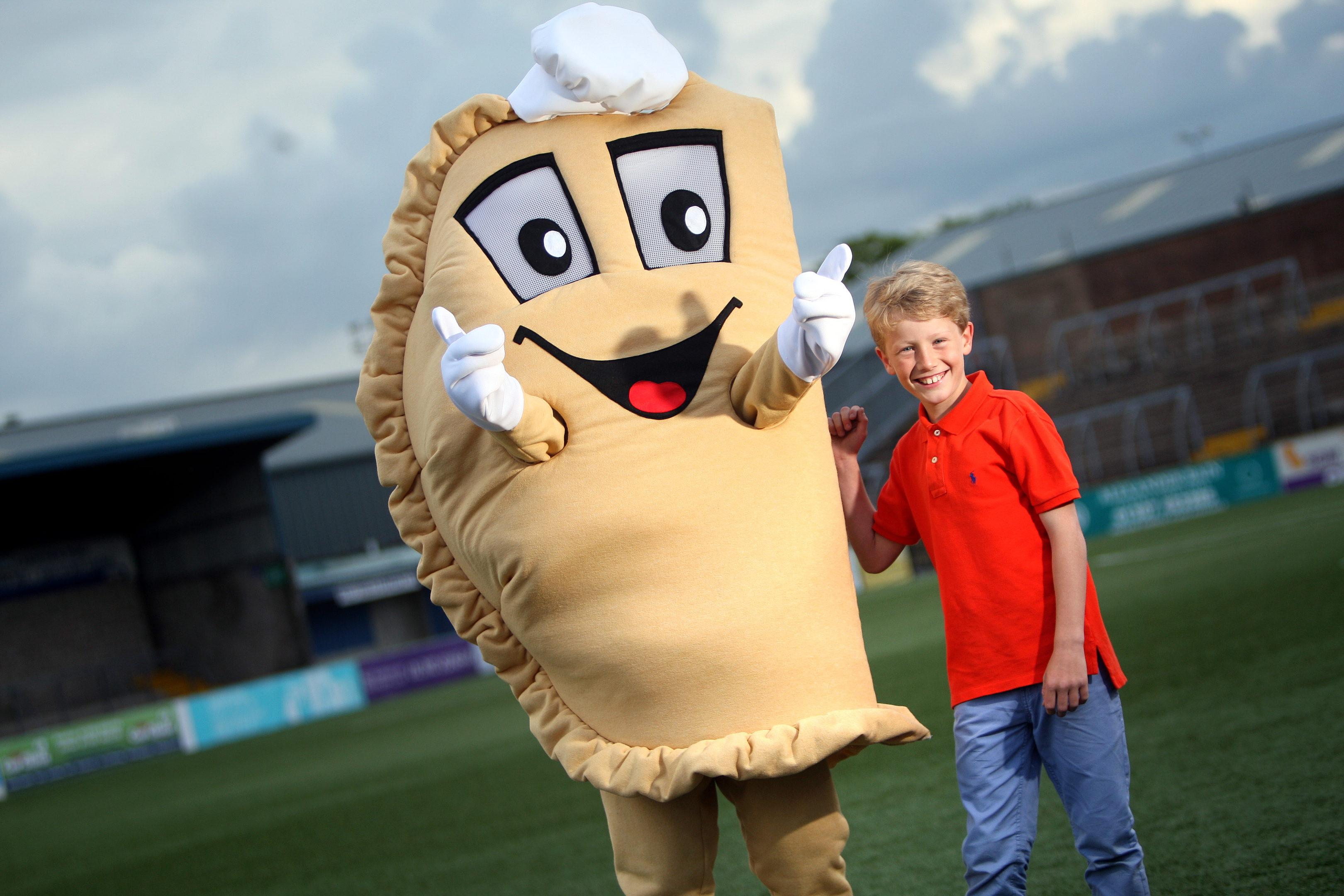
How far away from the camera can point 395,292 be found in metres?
2.72

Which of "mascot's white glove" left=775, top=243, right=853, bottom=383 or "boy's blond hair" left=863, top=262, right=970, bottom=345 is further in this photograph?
"boy's blond hair" left=863, top=262, right=970, bottom=345

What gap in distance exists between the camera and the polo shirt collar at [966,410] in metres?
2.48

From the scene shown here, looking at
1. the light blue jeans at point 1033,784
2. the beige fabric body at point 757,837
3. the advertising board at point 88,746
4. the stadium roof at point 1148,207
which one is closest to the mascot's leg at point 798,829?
the beige fabric body at point 757,837

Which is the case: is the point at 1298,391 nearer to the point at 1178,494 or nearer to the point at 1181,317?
the point at 1181,317

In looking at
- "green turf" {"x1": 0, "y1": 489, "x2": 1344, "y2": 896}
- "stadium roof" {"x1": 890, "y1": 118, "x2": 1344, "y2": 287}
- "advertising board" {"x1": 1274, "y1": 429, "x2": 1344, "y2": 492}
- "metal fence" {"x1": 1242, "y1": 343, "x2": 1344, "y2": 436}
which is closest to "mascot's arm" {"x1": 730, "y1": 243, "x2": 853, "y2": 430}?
"green turf" {"x1": 0, "y1": 489, "x2": 1344, "y2": 896}

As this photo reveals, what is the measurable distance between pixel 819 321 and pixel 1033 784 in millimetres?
1131

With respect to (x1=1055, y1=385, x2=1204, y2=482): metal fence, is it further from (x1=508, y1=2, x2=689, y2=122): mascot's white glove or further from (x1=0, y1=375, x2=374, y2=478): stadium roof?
(x1=508, y1=2, x2=689, y2=122): mascot's white glove

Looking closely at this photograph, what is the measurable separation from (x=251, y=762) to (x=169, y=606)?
13719mm

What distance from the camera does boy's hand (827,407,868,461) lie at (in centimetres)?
270

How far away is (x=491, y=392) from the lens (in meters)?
2.12

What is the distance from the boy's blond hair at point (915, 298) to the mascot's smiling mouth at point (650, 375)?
40cm

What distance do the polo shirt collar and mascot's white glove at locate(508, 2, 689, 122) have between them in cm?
99

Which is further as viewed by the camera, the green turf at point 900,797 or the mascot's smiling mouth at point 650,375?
the green turf at point 900,797

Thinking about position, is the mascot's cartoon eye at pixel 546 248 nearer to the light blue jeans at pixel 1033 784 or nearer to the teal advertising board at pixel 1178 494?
the light blue jeans at pixel 1033 784
